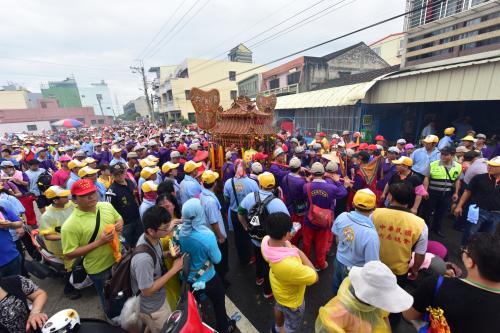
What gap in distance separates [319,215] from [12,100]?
77.5 meters

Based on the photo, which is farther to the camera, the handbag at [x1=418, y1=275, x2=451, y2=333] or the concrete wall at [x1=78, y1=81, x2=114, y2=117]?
the concrete wall at [x1=78, y1=81, x2=114, y2=117]

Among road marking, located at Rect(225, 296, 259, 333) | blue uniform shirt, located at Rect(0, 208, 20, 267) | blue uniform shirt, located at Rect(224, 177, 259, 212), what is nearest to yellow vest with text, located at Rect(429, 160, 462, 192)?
blue uniform shirt, located at Rect(224, 177, 259, 212)

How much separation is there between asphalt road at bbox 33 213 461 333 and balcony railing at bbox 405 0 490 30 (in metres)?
8.20

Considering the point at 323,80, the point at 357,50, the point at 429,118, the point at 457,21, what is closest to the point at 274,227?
the point at 457,21

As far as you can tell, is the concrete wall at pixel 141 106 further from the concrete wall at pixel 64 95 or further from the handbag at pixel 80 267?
the handbag at pixel 80 267

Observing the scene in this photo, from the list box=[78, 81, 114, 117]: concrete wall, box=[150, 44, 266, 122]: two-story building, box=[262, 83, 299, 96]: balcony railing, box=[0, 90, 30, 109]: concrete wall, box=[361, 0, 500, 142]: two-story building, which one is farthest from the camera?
box=[78, 81, 114, 117]: concrete wall

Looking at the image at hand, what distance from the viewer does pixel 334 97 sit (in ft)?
38.2

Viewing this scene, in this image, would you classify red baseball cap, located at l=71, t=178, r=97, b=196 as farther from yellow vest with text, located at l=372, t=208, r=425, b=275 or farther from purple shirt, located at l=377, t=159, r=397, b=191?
purple shirt, located at l=377, t=159, r=397, b=191

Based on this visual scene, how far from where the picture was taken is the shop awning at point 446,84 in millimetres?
6570

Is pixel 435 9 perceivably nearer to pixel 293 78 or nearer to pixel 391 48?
pixel 293 78

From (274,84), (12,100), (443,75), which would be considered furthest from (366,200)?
(12,100)

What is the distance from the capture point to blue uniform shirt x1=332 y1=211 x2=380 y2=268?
8.19 feet

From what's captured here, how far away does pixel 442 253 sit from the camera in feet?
9.20

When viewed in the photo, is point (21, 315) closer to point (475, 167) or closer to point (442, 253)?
point (442, 253)
